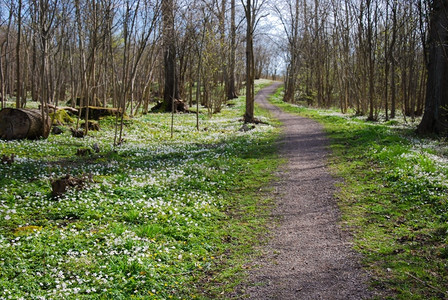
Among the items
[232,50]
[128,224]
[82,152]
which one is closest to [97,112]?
[82,152]

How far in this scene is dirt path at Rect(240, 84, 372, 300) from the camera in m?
4.82

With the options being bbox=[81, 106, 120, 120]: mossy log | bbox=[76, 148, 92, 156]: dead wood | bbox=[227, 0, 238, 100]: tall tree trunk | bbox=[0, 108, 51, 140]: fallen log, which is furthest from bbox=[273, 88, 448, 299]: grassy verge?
bbox=[227, 0, 238, 100]: tall tree trunk

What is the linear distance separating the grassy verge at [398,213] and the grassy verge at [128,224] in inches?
84.2

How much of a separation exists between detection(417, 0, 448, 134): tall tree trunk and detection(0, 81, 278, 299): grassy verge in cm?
865

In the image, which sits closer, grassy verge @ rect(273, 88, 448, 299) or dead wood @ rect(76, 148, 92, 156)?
grassy verge @ rect(273, 88, 448, 299)

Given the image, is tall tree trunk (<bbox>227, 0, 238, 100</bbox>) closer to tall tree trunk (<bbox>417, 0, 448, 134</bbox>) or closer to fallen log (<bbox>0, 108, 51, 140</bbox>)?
tall tree trunk (<bbox>417, 0, 448, 134</bbox>)

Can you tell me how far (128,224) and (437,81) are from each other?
15.9 metres

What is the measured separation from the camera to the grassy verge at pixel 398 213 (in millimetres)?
4980

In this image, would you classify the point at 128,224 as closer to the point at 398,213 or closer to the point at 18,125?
the point at 398,213

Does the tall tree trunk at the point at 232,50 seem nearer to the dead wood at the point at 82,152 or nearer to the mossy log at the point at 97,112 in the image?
the mossy log at the point at 97,112

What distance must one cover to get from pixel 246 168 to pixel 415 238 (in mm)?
6235

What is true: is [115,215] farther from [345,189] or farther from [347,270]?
[345,189]

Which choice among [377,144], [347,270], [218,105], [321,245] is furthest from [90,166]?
[218,105]

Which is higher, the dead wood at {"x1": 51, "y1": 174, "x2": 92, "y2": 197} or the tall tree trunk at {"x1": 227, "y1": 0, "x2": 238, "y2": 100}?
the tall tree trunk at {"x1": 227, "y1": 0, "x2": 238, "y2": 100}
